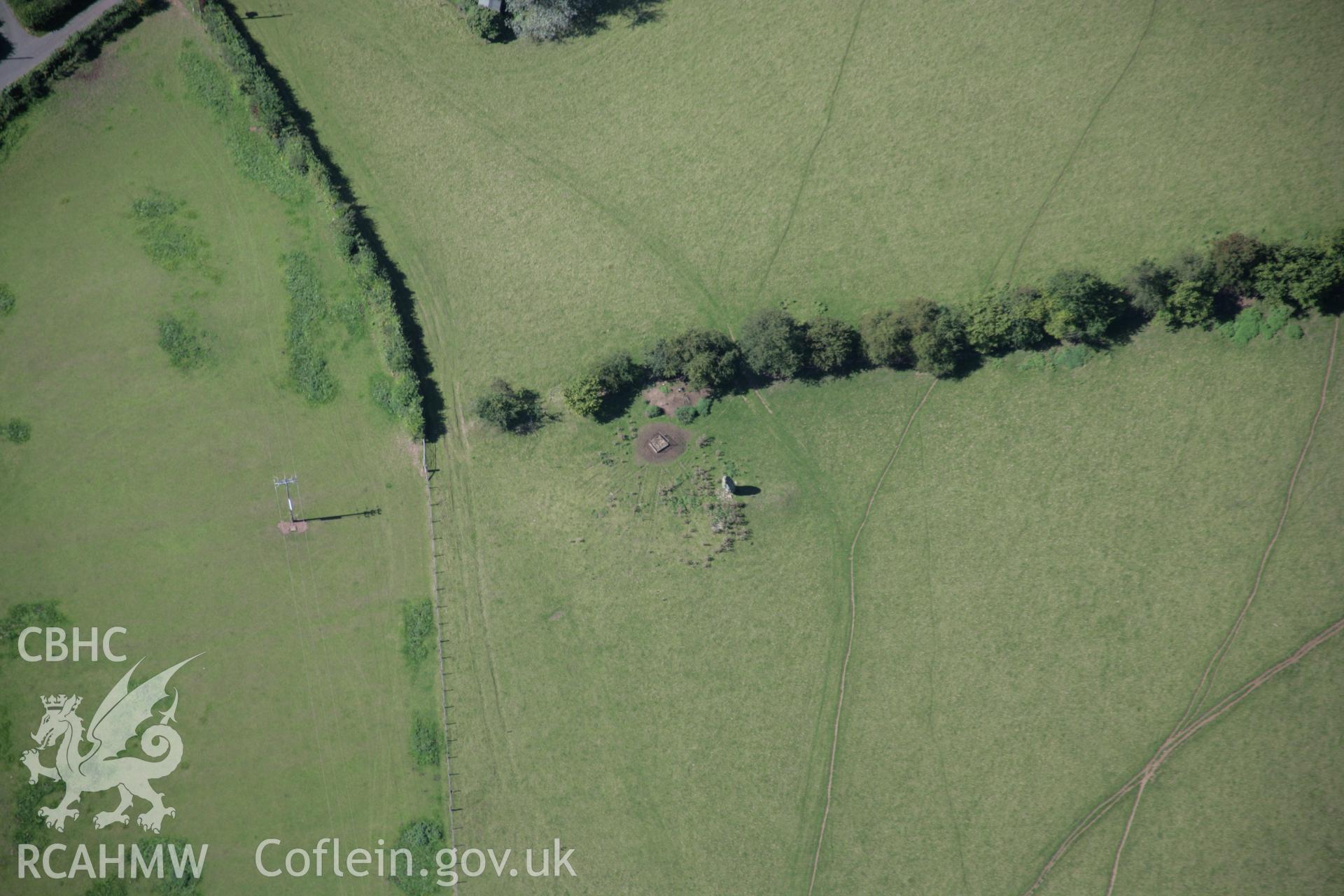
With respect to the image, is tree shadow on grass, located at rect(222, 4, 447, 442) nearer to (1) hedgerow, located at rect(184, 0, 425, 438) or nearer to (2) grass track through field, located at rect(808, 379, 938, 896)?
(1) hedgerow, located at rect(184, 0, 425, 438)

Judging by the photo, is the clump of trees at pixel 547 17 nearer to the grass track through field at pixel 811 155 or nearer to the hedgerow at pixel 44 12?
the grass track through field at pixel 811 155

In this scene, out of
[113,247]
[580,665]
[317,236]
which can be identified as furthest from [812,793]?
[113,247]

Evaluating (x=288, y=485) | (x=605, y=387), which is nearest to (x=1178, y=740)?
(x=605, y=387)

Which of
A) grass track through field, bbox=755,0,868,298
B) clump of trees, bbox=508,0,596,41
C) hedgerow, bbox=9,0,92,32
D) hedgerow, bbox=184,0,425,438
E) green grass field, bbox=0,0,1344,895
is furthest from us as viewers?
hedgerow, bbox=9,0,92,32

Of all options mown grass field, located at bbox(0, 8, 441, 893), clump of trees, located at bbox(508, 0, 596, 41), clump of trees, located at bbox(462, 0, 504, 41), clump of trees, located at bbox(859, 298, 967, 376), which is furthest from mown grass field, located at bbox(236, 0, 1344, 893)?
mown grass field, located at bbox(0, 8, 441, 893)

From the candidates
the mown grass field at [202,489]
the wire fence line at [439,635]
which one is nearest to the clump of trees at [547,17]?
the mown grass field at [202,489]

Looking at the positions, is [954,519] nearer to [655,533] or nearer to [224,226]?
[655,533]
